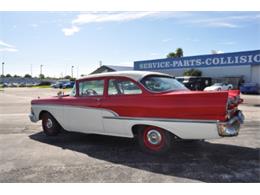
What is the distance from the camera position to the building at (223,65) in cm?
3266

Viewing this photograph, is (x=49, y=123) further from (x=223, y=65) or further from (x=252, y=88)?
(x=223, y=65)

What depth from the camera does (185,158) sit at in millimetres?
4754

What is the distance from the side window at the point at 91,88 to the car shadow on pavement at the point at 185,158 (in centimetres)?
120

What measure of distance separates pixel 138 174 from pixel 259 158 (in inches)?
93.7

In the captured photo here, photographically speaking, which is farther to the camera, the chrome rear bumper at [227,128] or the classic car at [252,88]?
the classic car at [252,88]

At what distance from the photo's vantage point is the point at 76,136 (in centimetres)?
671

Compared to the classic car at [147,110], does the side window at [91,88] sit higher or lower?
higher

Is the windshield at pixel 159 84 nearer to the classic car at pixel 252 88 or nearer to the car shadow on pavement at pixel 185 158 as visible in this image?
the car shadow on pavement at pixel 185 158

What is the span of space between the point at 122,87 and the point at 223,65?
3326 cm

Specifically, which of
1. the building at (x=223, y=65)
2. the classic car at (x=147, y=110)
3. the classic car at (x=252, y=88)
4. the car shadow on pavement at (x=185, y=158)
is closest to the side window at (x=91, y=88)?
the classic car at (x=147, y=110)

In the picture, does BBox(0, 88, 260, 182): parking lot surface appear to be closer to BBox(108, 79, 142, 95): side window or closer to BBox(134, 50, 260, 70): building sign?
BBox(108, 79, 142, 95): side window

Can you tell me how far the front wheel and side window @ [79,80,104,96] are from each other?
1.36 meters

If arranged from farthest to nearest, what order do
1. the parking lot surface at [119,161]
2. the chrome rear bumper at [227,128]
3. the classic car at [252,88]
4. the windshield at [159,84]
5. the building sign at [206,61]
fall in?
1. the building sign at [206,61]
2. the classic car at [252,88]
3. the windshield at [159,84]
4. the chrome rear bumper at [227,128]
5. the parking lot surface at [119,161]

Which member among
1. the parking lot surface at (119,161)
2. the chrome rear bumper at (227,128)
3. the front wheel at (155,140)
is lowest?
the parking lot surface at (119,161)
